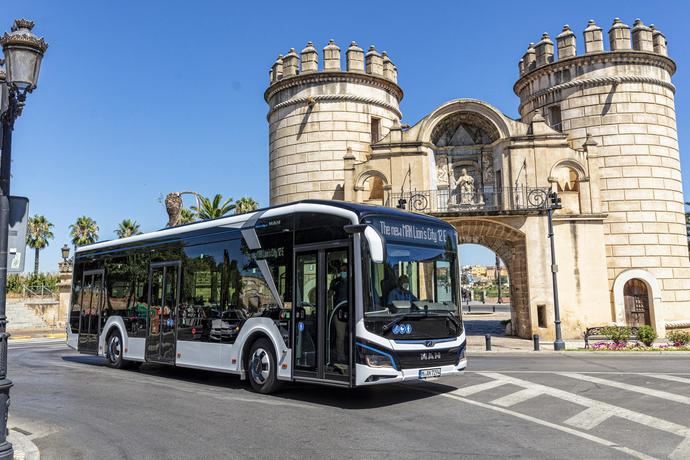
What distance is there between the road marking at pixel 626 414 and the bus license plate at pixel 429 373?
2.17 meters

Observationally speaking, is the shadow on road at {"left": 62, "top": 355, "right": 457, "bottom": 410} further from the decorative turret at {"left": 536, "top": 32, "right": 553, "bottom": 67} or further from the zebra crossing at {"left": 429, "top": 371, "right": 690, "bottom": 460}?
the decorative turret at {"left": 536, "top": 32, "right": 553, "bottom": 67}

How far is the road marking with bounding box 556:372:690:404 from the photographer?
898 centimetres

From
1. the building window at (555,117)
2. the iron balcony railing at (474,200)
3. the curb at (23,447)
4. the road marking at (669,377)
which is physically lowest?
the road marking at (669,377)

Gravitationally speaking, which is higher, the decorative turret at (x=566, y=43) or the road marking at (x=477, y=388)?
the decorative turret at (x=566, y=43)

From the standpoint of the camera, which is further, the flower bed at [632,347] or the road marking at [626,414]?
the flower bed at [632,347]

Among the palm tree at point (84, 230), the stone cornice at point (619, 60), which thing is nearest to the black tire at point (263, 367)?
the stone cornice at point (619, 60)

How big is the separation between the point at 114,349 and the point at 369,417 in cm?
892

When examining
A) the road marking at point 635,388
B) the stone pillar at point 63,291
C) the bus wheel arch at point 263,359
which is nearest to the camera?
the road marking at point 635,388

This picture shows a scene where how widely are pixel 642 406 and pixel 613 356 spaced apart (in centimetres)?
870

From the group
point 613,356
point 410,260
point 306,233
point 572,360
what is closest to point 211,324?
point 306,233

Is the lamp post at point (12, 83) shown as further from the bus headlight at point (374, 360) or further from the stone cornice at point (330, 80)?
the stone cornice at point (330, 80)

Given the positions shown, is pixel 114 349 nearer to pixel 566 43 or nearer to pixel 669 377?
pixel 669 377

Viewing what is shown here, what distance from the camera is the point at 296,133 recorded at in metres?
28.0

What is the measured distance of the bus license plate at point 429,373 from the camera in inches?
335
